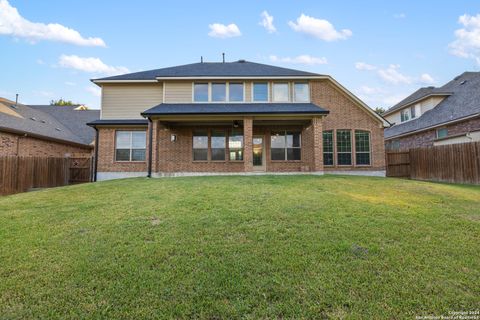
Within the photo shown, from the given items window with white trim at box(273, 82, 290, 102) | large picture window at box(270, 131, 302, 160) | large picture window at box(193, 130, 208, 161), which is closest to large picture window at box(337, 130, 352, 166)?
large picture window at box(270, 131, 302, 160)

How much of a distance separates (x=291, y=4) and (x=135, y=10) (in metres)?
9.36

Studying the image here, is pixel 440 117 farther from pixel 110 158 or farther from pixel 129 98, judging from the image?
pixel 110 158

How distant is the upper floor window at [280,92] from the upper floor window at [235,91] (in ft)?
6.67

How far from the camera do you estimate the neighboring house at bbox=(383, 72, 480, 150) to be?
555 inches

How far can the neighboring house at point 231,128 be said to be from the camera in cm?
1396

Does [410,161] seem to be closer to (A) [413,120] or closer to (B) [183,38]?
(A) [413,120]

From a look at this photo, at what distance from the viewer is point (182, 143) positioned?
14.1 m

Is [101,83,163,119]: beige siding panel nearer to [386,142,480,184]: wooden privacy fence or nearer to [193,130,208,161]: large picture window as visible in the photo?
[193,130,208,161]: large picture window

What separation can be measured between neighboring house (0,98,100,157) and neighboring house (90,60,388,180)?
4.10m

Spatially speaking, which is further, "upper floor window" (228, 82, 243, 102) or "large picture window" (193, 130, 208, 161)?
"upper floor window" (228, 82, 243, 102)

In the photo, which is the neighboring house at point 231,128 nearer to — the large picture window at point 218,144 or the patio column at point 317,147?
the large picture window at point 218,144

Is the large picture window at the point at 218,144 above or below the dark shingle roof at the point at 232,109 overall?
below

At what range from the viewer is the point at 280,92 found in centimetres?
1452

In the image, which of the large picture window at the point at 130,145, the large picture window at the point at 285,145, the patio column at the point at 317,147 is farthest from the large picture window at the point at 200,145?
the patio column at the point at 317,147
